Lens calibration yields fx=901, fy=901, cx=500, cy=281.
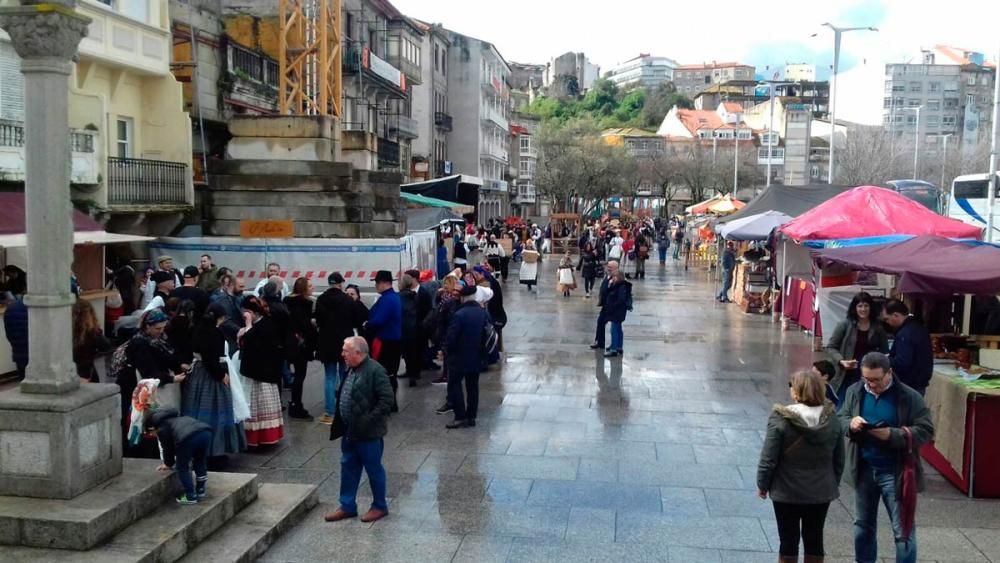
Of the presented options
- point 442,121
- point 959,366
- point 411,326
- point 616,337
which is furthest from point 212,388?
point 442,121

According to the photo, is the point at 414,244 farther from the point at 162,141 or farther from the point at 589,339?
the point at 162,141

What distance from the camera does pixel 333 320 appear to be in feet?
33.4

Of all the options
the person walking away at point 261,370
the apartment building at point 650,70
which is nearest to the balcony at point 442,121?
the person walking away at point 261,370

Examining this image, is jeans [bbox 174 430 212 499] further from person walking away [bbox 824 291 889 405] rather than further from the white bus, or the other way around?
the white bus

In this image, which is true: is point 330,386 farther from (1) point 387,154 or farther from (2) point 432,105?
(2) point 432,105

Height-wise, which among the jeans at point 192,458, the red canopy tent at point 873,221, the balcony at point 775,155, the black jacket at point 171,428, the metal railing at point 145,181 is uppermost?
the balcony at point 775,155

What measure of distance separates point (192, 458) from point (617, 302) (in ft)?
29.2

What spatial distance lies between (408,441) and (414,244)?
10.3m

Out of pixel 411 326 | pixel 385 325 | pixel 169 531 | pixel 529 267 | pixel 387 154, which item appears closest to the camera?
pixel 169 531

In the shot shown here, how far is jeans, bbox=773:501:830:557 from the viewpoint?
562cm

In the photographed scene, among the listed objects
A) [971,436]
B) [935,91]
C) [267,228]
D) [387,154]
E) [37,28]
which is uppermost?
[935,91]

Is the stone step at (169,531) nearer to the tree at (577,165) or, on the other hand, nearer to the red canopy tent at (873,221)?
the red canopy tent at (873,221)

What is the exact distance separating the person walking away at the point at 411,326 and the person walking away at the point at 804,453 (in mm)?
6823

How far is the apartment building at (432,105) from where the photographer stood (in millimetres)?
53812
